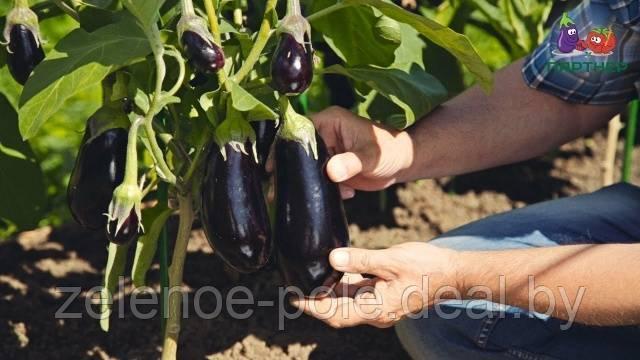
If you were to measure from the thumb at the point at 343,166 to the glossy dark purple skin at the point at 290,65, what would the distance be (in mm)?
243

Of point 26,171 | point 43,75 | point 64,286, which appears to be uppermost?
point 43,75

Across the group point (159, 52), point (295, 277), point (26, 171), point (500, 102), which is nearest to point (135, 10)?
point (159, 52)

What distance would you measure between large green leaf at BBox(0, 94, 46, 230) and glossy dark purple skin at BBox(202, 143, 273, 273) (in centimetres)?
41

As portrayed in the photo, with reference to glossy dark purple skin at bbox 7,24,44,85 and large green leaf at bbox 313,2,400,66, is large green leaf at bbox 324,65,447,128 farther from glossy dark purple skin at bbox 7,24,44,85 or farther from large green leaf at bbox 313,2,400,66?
glossy dark purple skin at bbox 7,24,44,85

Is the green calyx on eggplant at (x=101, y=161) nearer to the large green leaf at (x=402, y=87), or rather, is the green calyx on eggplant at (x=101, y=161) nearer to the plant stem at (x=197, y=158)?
the plant stem at (x=197, y=158)

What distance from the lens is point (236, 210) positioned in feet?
4.05

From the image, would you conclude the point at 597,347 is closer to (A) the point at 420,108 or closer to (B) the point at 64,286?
(A) the point at 420,108

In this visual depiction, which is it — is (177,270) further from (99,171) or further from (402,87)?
(402,87)

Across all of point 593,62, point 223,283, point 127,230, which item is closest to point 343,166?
point 127,230

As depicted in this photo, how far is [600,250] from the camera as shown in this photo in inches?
54.4

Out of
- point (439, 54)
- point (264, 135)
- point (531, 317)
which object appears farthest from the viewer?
point (439, 54)

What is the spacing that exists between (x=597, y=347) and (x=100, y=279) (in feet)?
3.41

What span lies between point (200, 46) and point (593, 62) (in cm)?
84

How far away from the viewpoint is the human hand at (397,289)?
56.3 inches
